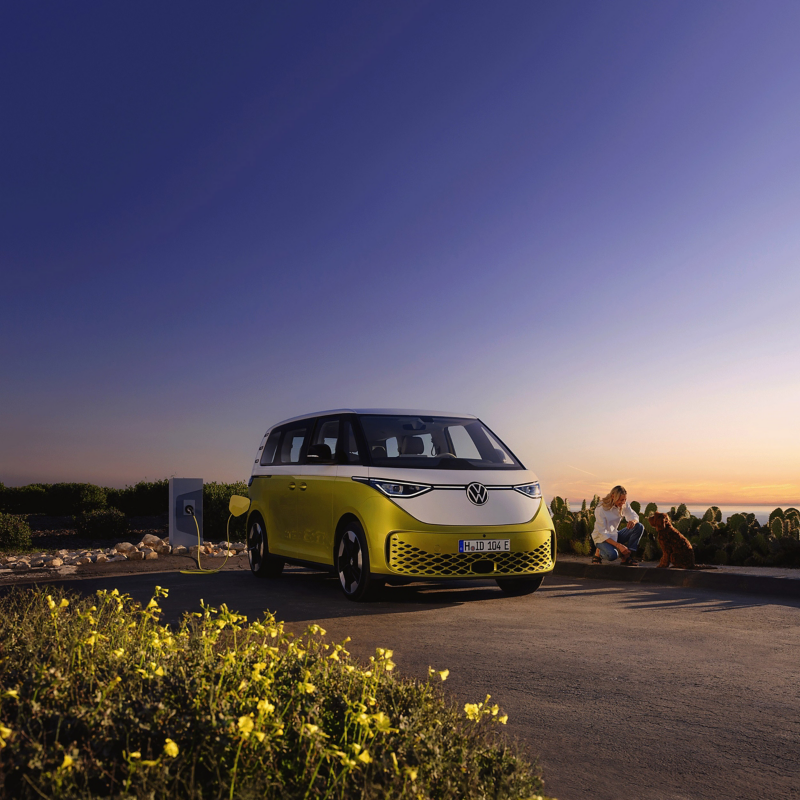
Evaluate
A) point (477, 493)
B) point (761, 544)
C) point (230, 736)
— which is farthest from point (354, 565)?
point (761, 544)

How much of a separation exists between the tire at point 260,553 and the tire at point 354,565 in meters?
2.16

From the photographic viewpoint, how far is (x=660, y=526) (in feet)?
34.8

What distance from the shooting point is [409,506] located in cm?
796

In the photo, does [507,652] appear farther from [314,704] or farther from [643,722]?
[314,704]

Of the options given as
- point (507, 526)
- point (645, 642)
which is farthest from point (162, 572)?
point (645, 642)

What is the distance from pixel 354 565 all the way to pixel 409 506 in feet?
3.38

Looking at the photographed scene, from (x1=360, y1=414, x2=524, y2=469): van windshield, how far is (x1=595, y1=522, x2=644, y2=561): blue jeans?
9.96ft

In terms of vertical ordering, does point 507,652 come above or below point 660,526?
below

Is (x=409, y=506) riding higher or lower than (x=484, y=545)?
higher

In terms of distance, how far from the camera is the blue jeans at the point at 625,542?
11.4 metres

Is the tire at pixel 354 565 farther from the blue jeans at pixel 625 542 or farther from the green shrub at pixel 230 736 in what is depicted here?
the green shrub at pixel 230 736

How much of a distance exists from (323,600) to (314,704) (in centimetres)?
574

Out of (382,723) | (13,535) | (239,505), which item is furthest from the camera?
(13,535)

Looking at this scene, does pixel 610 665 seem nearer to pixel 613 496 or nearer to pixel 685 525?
pixel 613 496
